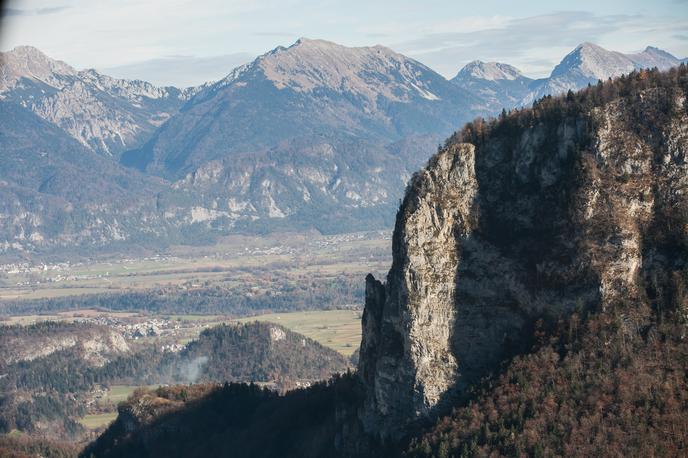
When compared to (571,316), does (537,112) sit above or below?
above

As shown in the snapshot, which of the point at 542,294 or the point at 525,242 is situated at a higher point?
the point at 525,242

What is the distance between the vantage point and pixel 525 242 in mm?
101688

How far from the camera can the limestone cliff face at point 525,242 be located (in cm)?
9481

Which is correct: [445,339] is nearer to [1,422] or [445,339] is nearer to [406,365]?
[406,365]

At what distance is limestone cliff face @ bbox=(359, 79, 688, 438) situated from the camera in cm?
9481

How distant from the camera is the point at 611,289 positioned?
93.4m

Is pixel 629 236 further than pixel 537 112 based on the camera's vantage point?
No

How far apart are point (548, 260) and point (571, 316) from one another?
6298 millimetres

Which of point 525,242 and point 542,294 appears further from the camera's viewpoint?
point 525,242

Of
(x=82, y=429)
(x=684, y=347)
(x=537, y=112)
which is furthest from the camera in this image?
(x=82, y=429)

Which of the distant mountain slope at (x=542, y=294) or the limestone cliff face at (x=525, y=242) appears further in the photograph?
the limestone cliff face at (x=525, y=242)

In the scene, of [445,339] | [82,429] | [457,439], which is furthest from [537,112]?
[82,429]

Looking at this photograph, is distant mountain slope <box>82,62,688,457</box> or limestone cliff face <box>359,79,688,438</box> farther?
limestone cliff face <box>359,79,688,438</box>

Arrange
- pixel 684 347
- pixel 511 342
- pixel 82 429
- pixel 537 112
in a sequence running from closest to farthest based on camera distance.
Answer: pixel 684 347 → pixel 511 342 → pixel 537 112 → pixel 82 429
